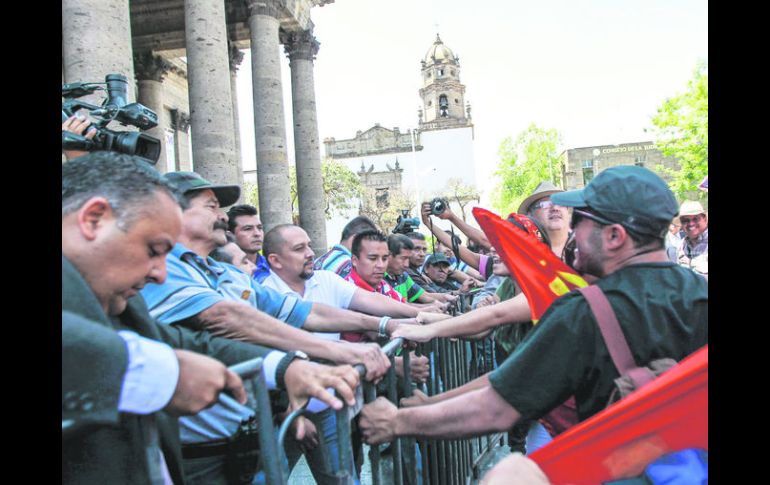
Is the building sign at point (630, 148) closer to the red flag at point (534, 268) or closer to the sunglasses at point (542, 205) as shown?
the sunglasses at point (542, 205)

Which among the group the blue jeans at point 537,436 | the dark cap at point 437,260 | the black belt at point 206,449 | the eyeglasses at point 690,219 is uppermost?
the eyeglasses at point 690,219

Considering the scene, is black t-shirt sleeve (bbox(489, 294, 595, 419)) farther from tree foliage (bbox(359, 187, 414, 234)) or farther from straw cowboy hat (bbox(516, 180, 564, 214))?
tree foliage (bbox(359, 187, 414, 234))

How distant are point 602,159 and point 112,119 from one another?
Answer: 64.7m

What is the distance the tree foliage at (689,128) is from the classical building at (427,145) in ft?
141

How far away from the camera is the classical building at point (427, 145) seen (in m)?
78.8

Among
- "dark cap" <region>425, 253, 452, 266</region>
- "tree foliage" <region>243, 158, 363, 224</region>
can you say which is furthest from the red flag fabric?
"tree foliage" <region>243, 158, 363, 224</region>

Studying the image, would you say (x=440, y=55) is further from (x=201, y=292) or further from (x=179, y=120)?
(x=201, y=292)

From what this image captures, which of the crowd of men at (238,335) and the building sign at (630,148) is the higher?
the building sign at (630,148)

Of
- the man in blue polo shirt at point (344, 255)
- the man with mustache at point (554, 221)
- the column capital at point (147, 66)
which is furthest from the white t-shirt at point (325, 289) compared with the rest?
the column capital at point (147, 66)

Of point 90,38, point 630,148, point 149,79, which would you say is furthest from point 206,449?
point 630,148

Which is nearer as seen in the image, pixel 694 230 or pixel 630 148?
pixel 694 230

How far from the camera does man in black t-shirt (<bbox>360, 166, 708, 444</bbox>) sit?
80.3 inches

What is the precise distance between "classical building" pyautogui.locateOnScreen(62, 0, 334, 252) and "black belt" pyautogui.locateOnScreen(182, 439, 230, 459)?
4.34 metres

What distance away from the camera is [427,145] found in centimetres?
8081
